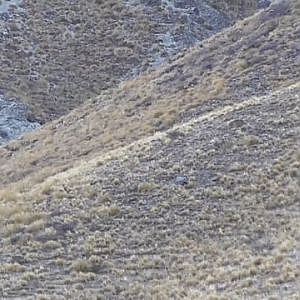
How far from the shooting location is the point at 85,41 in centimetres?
4456

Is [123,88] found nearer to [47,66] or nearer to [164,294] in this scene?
[47,66]

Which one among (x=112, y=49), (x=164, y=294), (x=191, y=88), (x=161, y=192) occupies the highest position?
(x=112, y=49)

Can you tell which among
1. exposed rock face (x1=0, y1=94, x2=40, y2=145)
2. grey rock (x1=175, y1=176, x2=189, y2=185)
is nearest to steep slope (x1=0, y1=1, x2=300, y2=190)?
exposed rock face (x1=0, y1=94, x2=40, y2=145)

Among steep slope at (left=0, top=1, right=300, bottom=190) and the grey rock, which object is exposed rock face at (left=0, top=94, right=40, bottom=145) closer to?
steep slope at (left=0, top=1, right=300, bottom=190)

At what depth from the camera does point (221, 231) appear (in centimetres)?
1456

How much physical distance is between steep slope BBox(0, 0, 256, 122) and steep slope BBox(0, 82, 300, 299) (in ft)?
64.9

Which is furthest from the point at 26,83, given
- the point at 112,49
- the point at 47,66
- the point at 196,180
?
the point at 196,180

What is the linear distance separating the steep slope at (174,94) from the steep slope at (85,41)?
347 inches

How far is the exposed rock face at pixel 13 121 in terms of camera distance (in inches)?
1359

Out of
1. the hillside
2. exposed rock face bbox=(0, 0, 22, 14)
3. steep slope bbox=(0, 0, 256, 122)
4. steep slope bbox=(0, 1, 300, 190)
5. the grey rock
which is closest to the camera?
the hillside

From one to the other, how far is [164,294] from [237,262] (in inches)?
62.2

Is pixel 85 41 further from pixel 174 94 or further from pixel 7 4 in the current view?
pixel 174 94

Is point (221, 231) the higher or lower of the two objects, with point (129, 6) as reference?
lower

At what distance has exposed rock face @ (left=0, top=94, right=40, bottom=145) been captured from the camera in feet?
113
